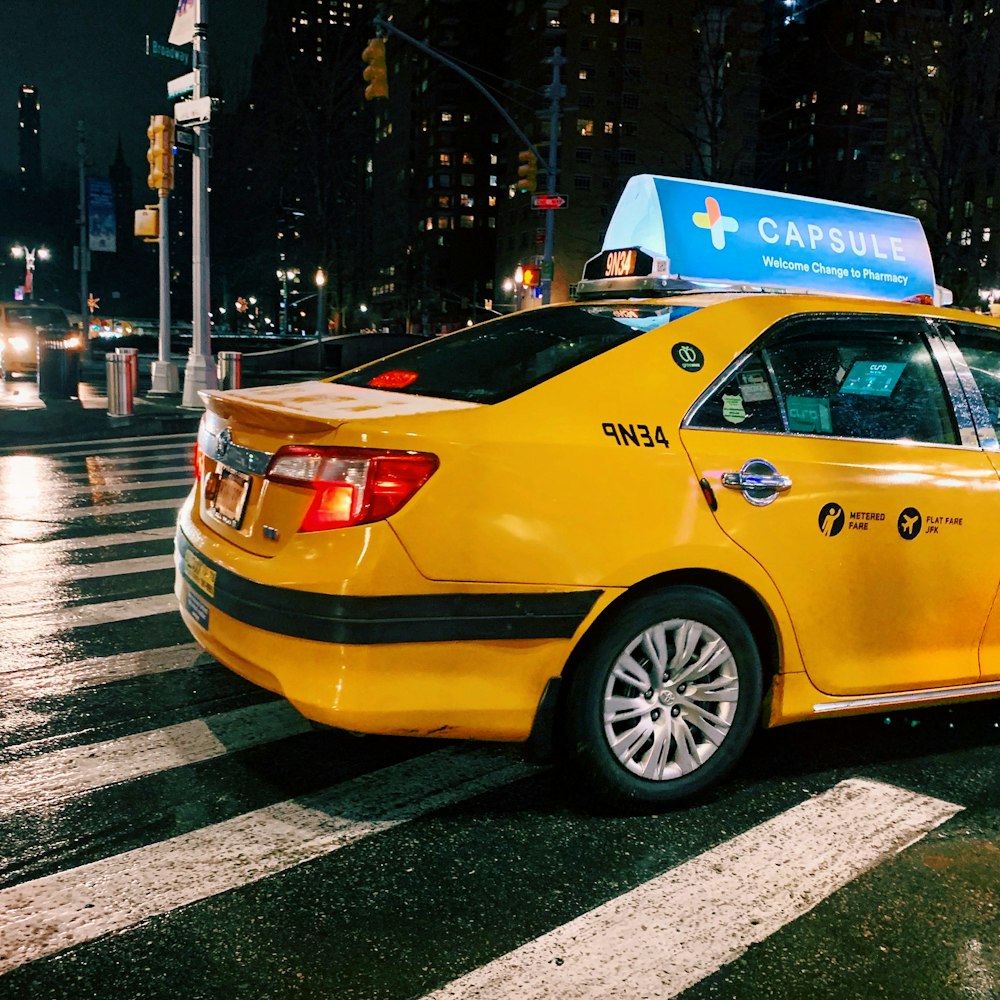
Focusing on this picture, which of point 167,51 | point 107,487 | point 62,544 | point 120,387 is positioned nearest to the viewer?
point 62,544

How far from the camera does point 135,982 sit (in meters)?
2.51

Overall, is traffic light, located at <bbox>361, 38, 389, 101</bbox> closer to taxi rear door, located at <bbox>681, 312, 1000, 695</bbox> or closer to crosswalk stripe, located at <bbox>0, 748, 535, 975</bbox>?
taxi rear door, located at <bbox>681, 312, 1000, 695</bbox>

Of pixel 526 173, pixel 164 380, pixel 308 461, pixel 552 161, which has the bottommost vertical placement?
pixel 164 380

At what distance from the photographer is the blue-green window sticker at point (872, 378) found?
12.9 feet

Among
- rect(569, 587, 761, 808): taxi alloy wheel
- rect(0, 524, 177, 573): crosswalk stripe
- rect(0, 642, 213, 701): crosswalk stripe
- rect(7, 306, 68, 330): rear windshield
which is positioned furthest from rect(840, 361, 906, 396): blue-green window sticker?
rect(7, 306, 68, 330): rear windshield

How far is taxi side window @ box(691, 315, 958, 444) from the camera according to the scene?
3.66 meters

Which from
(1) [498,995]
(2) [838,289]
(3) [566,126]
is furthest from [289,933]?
(3) [566,126]

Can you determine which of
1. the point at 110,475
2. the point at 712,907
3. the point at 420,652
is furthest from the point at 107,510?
the point at 712,907

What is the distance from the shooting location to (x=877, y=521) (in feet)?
12.3

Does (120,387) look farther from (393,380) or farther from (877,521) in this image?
(877,521)

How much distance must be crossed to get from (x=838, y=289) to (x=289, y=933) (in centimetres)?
361

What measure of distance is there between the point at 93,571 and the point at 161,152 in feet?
49.3

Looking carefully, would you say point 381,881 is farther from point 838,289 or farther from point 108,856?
point 838,289

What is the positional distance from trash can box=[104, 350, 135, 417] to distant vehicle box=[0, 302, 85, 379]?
12051mm
